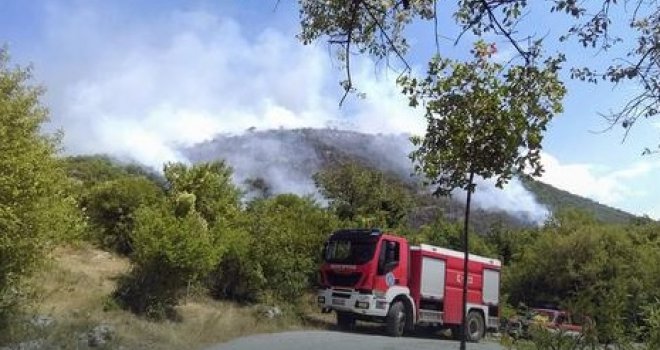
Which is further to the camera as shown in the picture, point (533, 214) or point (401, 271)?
Answer: point (533, 214)

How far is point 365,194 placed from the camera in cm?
3919

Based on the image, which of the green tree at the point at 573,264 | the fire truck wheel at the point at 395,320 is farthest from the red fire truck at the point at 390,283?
the green tree at the point at 573,264

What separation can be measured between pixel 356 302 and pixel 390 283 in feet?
3.72

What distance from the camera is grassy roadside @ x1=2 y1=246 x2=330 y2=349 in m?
14.5

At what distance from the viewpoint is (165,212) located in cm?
1848

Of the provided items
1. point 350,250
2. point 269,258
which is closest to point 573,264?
point 350,250

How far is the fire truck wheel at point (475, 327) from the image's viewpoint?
24375mm

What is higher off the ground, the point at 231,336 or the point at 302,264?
the point at 302,264

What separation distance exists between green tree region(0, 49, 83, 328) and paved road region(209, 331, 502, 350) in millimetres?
4404

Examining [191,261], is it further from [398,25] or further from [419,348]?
[398,25]

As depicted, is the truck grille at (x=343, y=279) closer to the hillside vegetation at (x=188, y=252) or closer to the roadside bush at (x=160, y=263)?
the hillside vegetation at (x=188, y=252)

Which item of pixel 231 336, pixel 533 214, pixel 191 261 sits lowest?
pixel 231 336

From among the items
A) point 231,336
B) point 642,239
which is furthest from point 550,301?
point 231,336

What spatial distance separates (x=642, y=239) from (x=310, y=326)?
90.0 feet
